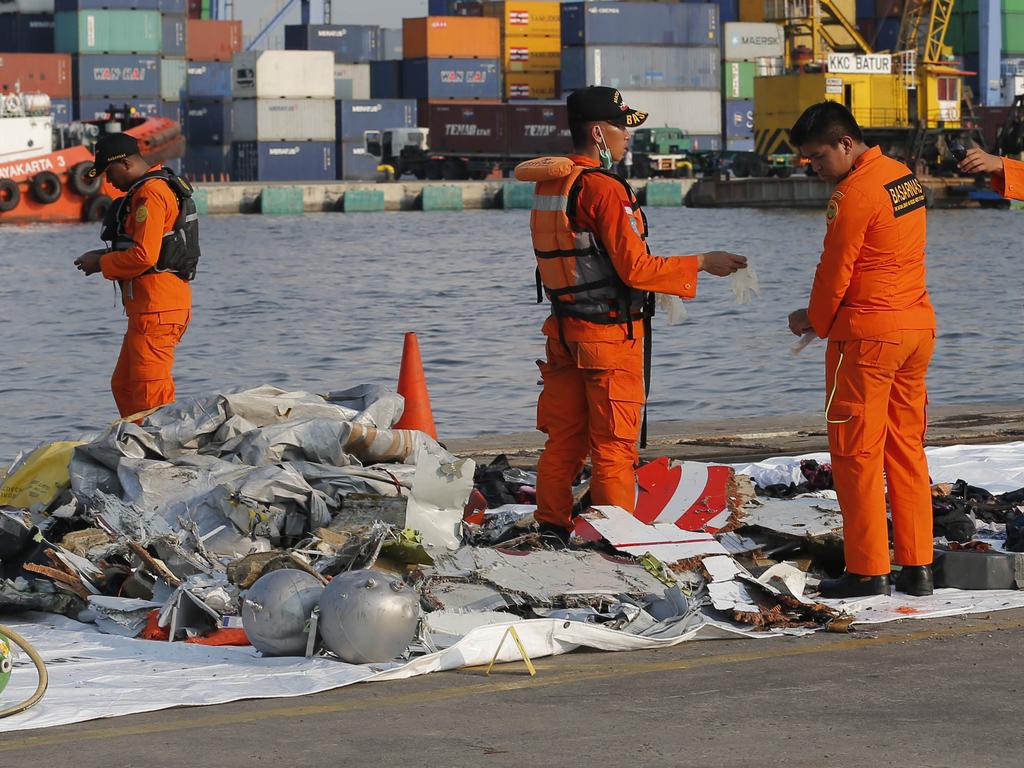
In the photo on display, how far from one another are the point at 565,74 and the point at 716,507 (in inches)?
3511

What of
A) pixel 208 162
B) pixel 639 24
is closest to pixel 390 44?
pixel 208 162

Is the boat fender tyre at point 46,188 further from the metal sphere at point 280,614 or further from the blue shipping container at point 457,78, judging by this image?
the metal sphere at point 280,614

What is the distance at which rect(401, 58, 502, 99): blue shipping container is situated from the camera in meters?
94.4

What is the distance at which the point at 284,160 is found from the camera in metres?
89.1

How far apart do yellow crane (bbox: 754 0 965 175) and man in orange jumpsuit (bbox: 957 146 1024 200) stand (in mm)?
54054

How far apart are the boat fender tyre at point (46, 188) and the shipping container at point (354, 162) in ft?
128

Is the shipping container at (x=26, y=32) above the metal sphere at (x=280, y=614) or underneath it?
above

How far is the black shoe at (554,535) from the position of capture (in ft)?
22.3

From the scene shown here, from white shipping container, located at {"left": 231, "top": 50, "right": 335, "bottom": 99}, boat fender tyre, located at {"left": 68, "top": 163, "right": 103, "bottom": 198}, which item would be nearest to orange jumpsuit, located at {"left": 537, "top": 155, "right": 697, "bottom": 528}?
boat fender tyre, located at {"left": 68, "top": 163, "right": 103, "bottom": 198}

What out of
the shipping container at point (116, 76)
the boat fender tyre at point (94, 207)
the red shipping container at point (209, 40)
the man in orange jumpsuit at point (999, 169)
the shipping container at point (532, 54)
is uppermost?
the red shipping container at point (209, 40)

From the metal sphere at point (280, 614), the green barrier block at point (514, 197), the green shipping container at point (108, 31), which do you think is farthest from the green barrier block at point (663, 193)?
the metal sphere at point (280, 614)

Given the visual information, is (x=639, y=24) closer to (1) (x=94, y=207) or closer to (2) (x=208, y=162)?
(2) (x=208, y=162)

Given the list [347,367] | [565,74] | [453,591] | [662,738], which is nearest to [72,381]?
[347,367]

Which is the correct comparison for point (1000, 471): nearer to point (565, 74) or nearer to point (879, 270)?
point (879, 270)
